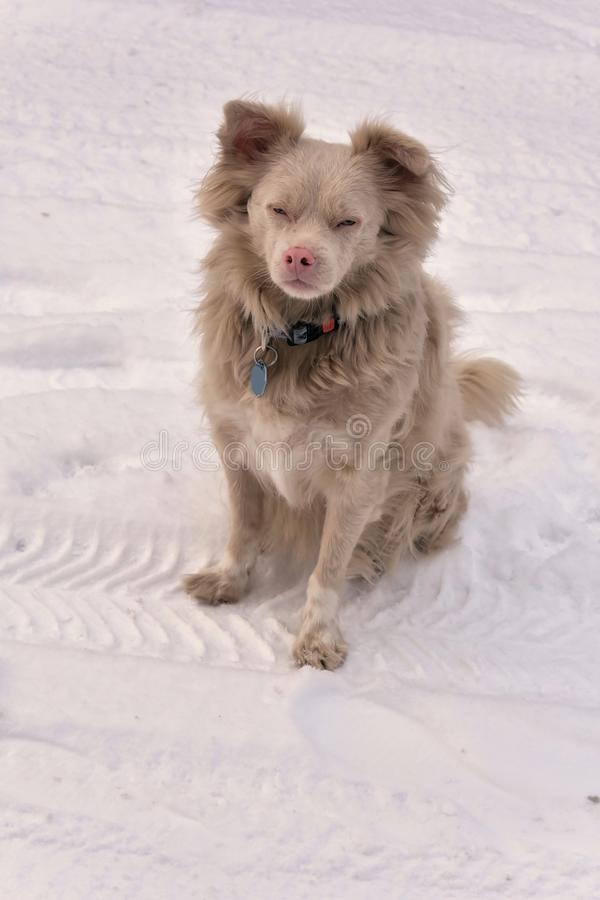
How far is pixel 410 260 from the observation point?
259cm

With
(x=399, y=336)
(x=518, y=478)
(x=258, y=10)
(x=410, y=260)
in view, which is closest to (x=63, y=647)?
(x=399, y=336)

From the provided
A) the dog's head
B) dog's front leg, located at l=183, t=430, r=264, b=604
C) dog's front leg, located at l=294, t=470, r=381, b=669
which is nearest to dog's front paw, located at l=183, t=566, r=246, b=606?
dog's front leg, located at l=183, t=430, r=264, b=604

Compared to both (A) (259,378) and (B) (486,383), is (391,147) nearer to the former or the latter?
(A) (259,378)

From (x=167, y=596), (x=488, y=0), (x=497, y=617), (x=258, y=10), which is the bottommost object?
(x=167, y=596)

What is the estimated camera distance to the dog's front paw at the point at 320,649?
278cm

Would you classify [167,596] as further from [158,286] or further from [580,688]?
[158,286]

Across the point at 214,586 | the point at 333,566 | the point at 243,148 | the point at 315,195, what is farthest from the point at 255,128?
the point at 214,586

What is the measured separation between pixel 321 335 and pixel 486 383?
1261 mm

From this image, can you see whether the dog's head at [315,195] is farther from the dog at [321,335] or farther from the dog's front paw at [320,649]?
the dog's front paw at [320,649]

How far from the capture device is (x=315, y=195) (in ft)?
7.78

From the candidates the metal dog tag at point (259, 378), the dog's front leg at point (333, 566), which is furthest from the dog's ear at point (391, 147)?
the dog's front leg at point (333, 566)

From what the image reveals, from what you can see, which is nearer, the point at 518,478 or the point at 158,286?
the point at 518,478

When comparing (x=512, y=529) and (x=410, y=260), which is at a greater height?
(x=410, y=260)

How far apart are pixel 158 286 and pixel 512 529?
6.74ft
